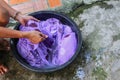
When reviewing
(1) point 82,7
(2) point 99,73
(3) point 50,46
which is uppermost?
(1) point 82,7

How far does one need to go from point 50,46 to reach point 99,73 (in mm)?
494

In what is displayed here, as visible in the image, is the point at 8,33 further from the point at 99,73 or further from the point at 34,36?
the point at 99,73

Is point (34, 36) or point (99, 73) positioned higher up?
point (34, 36)

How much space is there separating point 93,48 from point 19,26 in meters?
0.70

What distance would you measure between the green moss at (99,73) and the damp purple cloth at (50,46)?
270 mm

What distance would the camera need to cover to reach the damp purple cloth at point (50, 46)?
2441 millimetres

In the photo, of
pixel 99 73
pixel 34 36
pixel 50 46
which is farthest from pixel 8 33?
pixel 99 73

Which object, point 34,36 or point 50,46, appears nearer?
point 34,36

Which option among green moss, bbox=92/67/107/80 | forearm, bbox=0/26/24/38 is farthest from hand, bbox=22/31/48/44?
green moss, bbox=92/67/107/80

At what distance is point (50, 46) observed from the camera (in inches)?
100

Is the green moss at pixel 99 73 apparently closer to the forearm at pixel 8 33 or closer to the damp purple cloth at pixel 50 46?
the damp purple cloth at pixel 50 46

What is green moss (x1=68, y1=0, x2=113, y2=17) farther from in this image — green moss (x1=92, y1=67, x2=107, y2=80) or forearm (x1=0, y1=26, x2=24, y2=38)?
forearm (x1=0, y1=26, x2=24, y2=38)

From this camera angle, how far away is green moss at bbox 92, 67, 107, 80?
2.45 m

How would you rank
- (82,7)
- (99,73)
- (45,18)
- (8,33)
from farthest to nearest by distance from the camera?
(82,7), (45,18), (99,73), (8,33)
